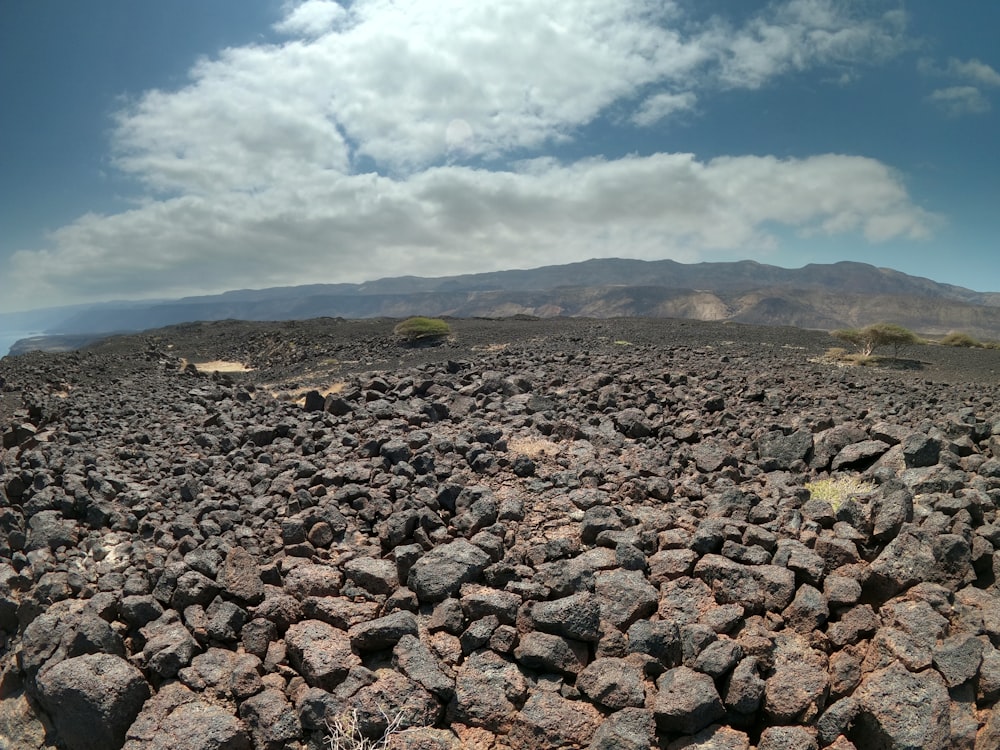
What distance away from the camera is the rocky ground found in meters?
3.65

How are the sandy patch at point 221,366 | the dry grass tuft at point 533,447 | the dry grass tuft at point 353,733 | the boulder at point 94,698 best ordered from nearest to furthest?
the dry grass tuft at point 353,733 → the boulder at point 94,698 → the dry grass tuft at point 533,447 → the sandy patch at point 221,366

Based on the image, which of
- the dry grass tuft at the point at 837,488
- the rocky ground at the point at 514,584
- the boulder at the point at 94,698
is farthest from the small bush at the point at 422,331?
the boulder at the point at 94,698

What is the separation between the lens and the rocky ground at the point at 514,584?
3648 millimetres

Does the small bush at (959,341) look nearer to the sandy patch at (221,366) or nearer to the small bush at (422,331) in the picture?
the small bush at (422,331)

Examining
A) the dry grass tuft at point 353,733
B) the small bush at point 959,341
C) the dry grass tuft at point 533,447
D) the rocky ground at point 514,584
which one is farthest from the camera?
the small bush at point 959,341

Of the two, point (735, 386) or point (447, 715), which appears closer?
point (447, 715)

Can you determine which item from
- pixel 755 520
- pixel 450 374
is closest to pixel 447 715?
pixel 755 520

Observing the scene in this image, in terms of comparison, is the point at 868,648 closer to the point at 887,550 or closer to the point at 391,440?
the point at 887,550

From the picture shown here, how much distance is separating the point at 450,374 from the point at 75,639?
10015mm

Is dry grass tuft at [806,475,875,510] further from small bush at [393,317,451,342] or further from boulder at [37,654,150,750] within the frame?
small bush at [393,317,451,342]

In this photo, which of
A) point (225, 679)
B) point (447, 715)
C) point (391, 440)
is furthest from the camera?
point (391, 440)

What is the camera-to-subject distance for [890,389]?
11.5 meters

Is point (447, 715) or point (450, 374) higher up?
point (450, 374)

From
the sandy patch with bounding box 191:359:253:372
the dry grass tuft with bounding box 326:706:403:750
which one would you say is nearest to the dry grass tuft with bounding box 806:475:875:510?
the dry grass tuft with bounding box 326:706:403:750
